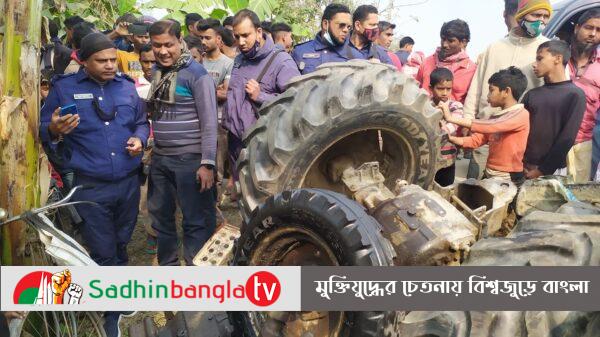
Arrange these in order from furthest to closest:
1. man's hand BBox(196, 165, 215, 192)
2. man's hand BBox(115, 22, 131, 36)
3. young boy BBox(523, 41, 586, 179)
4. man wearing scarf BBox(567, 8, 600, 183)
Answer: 1. man's hand BBox(115, 22, 131, 36)
2. man wearing scarf BBox(567, 8, 600, 183)
3. young boy BBox(523, 41, 586, 179)
4. man's hand BBox(196, 165, 215, 192)

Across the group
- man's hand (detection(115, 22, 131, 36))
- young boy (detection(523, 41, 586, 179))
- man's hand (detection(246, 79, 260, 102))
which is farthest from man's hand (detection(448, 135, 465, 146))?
man's hand (detection(115, 22, 131, 36))

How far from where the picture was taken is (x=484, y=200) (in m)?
2.65

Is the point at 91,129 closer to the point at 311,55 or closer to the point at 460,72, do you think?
the point at 311,55

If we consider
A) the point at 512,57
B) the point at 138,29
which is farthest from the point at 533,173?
the point at 138,29

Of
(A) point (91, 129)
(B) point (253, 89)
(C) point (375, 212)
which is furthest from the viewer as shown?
(B) point (253, 89)

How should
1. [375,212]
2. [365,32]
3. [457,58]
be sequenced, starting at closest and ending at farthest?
[375,212], [457,58], [365,32]

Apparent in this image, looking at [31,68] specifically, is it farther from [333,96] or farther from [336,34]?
[336,34]

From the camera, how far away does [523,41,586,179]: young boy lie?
3.58 metres

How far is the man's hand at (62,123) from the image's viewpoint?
9.57 feet

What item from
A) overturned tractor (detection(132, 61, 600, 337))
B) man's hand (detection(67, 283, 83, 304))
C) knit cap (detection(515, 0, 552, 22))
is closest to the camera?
overturned tractor (detection(132, 61, 600, 337))

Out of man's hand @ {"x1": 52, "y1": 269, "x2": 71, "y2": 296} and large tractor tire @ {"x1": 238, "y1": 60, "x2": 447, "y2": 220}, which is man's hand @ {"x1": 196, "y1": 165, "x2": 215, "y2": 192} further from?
man's hand @ {"x1": 52, "y1": 269, "x2": 71, "y2": 296}

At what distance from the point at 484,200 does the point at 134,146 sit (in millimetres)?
2342

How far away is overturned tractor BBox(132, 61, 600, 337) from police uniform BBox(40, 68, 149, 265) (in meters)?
0.90

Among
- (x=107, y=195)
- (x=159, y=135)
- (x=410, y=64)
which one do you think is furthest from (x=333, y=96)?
(x=410, y=64)
